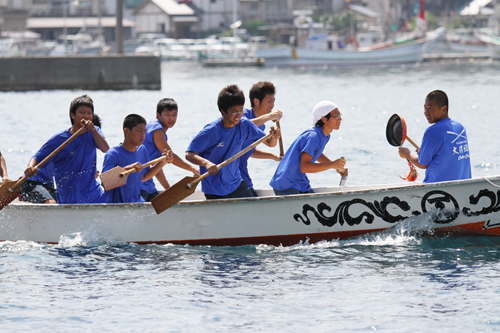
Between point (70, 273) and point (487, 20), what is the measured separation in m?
87.1

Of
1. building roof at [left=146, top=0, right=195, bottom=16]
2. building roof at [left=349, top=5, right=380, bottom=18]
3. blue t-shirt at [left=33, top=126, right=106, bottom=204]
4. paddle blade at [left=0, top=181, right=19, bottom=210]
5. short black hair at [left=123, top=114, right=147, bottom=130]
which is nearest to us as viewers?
short black hair at [left=123, top=114, right=147, bottom=130]

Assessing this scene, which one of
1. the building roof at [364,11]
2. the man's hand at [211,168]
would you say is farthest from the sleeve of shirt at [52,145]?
the building roof at [364,11]

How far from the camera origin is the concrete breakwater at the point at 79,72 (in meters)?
29.9

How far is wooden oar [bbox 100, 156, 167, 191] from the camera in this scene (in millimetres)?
7486

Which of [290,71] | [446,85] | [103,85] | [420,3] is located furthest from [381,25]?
[103,85]

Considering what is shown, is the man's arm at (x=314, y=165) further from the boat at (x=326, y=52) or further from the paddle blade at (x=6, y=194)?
the boat at (x=326, y=52)

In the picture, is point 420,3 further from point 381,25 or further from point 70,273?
point 70,273

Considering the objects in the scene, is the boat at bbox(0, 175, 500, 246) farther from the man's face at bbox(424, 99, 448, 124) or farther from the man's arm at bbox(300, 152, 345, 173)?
the man's face at bbox(424, 99, 448, 124)

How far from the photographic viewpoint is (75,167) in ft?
26.8

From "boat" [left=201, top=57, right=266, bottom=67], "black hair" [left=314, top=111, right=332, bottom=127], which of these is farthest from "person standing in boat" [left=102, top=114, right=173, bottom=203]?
"boat" [left=201, top=57, right=266, bottom=67]

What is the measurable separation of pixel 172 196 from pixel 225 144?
82 centimetres

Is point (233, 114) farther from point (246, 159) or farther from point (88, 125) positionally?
point (88, 125)

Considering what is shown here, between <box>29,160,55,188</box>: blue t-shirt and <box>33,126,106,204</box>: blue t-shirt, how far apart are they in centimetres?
14

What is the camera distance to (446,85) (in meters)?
39.0
